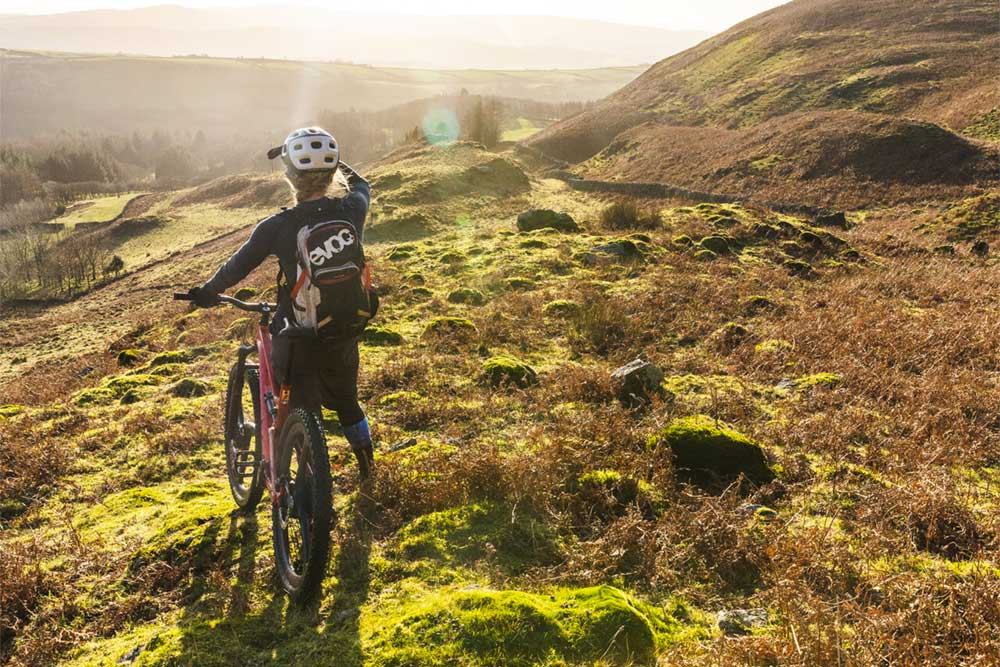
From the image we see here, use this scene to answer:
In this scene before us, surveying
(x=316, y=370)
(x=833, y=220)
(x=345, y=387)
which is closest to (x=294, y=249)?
(x=316, y=370)

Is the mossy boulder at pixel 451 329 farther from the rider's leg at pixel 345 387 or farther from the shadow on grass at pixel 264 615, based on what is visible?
the shadow on grass at pixel 264 615

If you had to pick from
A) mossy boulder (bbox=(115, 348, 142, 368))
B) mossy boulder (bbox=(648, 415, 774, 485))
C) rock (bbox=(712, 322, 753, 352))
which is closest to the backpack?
mossy boulder (bbox=(648, 415, 774, 485))

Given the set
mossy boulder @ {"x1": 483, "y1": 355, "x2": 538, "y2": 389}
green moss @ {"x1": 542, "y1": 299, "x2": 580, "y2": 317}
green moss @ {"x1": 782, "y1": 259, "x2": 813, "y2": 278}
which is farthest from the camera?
green moss @ {"x1": 782, "y1": 259, "x2": 813, "y2": 278}

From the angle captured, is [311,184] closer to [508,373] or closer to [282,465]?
[282,465]

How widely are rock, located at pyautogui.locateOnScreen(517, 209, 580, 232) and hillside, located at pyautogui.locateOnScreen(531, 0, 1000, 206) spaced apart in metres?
19.2

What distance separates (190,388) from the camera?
946 cm

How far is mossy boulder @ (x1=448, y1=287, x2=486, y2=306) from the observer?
46.4 feet

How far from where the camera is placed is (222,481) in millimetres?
6418

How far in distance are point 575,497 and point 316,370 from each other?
256 cm

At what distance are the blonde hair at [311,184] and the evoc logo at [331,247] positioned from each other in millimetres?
553

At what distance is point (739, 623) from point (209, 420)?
23.6 ft

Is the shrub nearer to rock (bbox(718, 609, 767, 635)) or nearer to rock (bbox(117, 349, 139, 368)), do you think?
rock (bbox(117, 349, 139, 368))

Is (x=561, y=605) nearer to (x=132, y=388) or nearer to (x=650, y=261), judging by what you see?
(x=132, y=388)

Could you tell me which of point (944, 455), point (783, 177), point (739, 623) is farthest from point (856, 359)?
point (783, 177)
